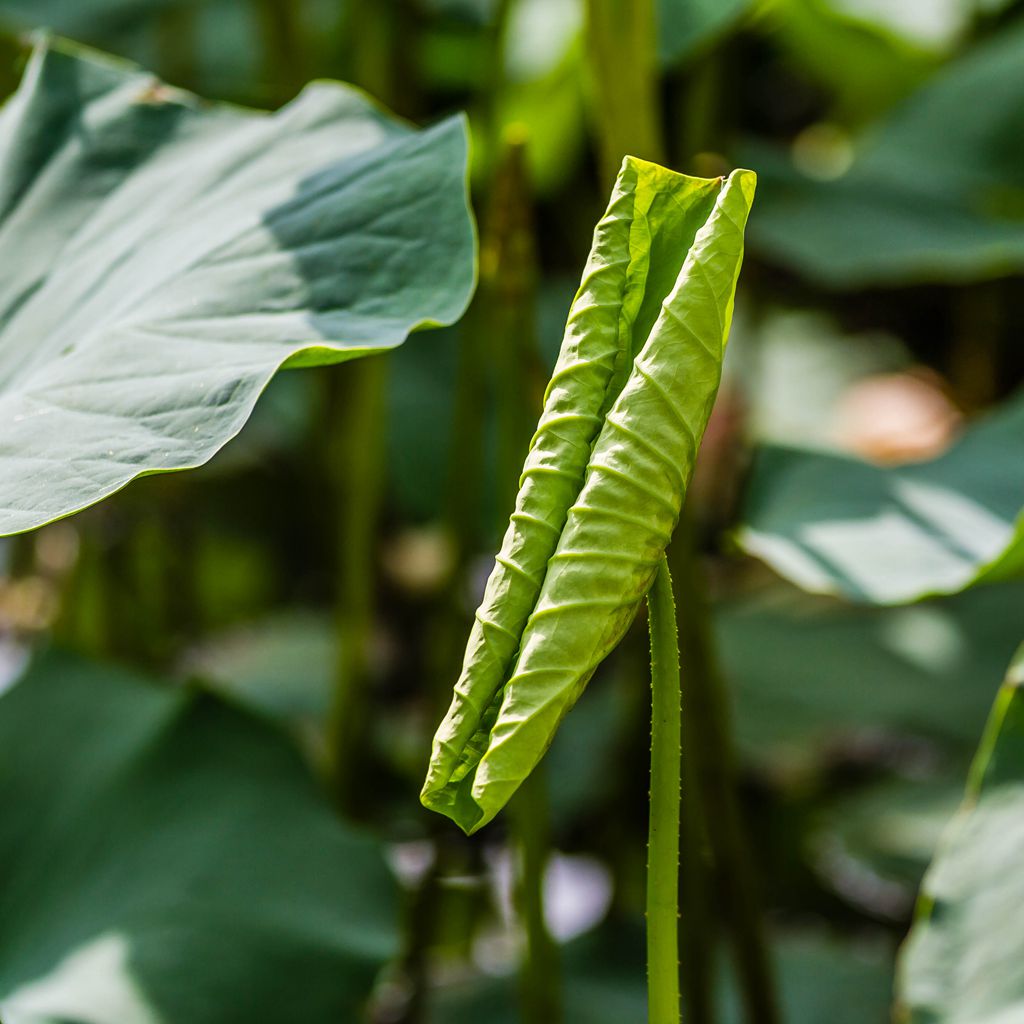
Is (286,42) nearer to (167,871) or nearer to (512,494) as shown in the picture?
(512,494)

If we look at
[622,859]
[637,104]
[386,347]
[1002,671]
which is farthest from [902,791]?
[386,347]

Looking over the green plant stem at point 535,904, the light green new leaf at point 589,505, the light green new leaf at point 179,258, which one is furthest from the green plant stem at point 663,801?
the green plant stem at point 535,904

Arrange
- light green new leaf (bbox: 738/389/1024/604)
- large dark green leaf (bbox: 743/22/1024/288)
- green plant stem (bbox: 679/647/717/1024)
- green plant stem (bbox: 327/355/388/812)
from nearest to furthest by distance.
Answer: light green new leaf (bbox: 738/389/1024/604) < green plant stem (bbox: 679/647/717/1024) < green plant stem (bbox: 327/355/388/812) < large dark green leaf (bbox: 743/22/1024/288)

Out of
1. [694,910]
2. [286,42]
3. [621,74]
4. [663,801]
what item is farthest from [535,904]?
[286,42]

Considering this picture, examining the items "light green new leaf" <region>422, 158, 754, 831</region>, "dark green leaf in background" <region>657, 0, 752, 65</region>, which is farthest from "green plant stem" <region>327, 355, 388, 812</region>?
"light green new leaf" <region>422, 158, 754, 831</region>

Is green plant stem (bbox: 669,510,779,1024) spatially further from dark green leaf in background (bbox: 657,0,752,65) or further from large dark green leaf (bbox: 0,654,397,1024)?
dark green leaf in background (bbox: 657,0,752,65)
